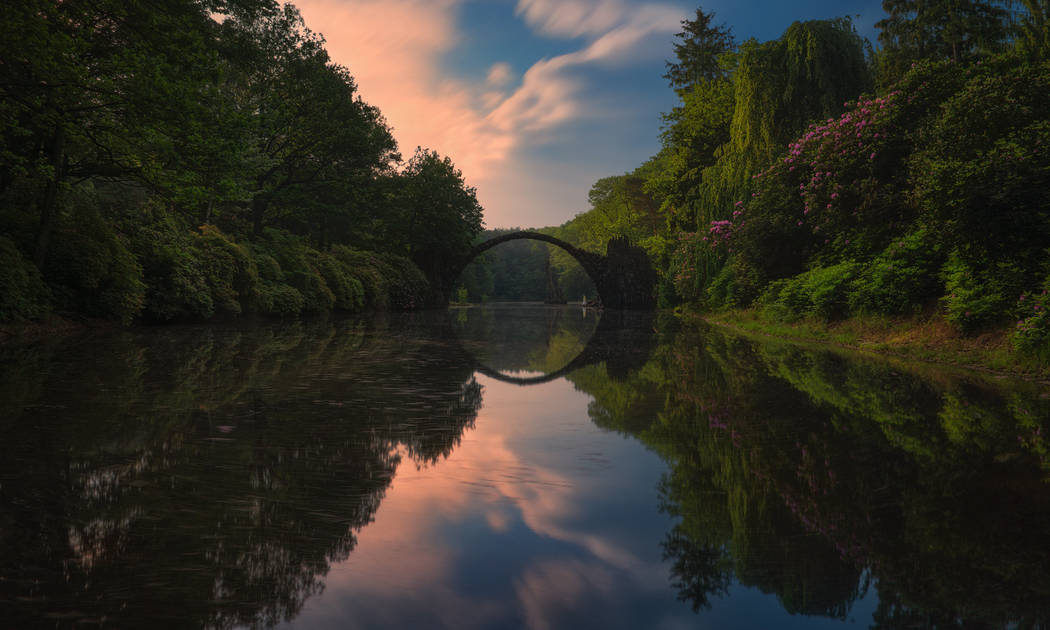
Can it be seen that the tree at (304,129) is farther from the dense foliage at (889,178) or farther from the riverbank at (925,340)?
the riverbank at (925,340)

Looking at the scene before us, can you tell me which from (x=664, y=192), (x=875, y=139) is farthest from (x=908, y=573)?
(x=664, y=192)

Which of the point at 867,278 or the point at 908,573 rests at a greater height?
the point at 867,278

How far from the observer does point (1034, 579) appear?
2.27 meters

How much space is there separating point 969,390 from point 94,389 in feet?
31.4

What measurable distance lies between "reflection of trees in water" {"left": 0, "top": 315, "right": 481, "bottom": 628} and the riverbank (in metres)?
7.48

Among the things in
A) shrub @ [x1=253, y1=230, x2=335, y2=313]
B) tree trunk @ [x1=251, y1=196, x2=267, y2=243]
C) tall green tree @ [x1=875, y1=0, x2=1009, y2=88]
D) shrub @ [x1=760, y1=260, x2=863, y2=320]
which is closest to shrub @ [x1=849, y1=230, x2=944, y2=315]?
shrub @ [x1=760, y1=260, x2=863, y2=320]

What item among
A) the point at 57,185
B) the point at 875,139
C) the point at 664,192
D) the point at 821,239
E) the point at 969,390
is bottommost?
the point at 969,390

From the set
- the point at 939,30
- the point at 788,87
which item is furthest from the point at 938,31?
the point at 788,87

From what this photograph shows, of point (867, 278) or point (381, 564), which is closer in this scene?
point (381, 564)

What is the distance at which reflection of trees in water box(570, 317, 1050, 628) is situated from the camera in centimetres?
223

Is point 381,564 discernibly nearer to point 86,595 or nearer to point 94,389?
point 86,595

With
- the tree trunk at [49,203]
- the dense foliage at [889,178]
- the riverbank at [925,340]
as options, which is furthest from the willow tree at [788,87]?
the tree trunk at [49,203]

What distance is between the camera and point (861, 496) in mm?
3273

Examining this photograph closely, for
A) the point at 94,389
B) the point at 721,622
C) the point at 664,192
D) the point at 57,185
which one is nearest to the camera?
the point at 721,622
